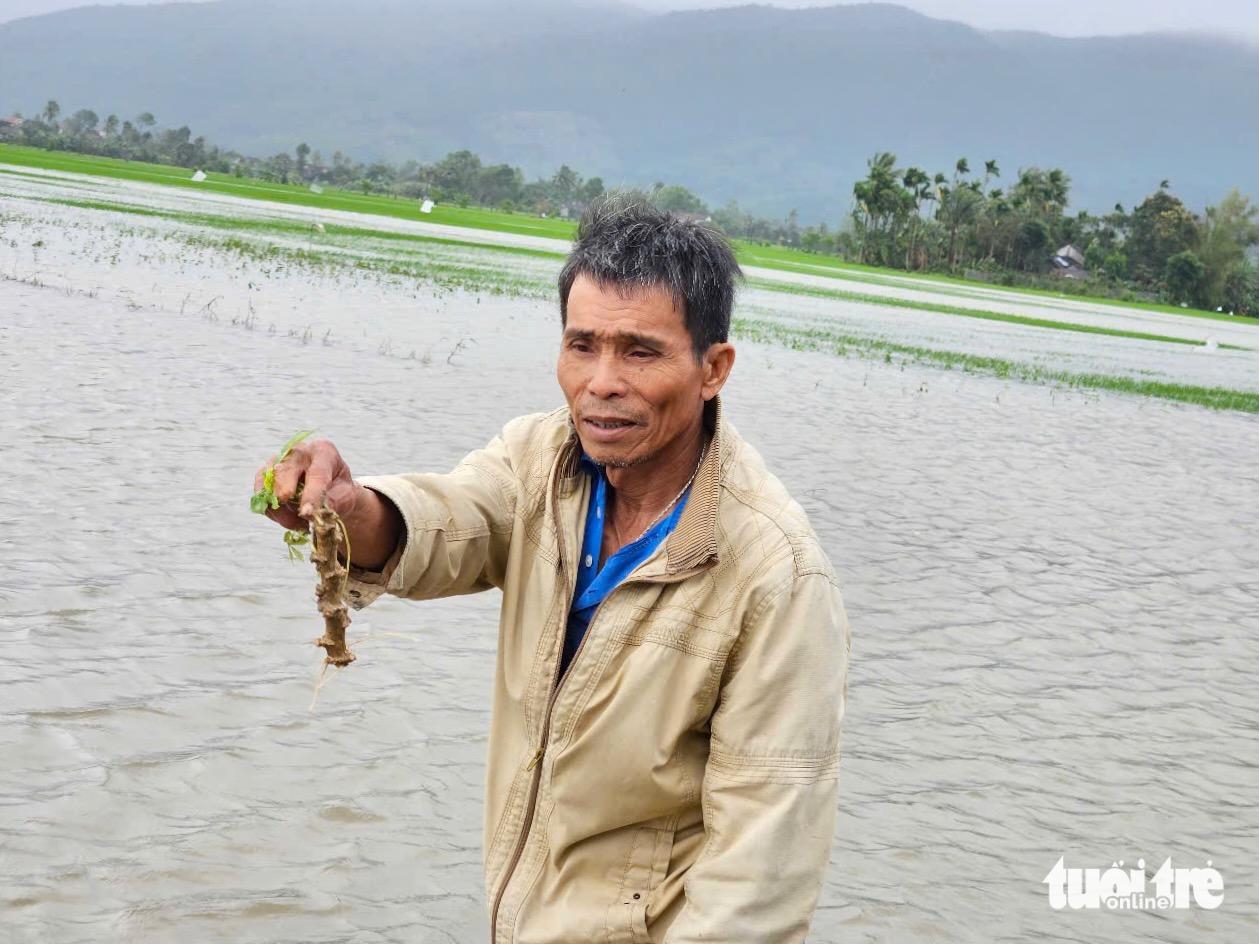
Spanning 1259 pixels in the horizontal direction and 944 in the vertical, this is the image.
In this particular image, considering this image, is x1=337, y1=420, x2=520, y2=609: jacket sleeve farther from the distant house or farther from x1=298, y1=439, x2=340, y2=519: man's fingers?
the distant house

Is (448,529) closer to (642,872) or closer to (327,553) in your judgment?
(327,553)

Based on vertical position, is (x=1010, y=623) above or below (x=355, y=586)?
below

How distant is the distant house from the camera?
333 ft

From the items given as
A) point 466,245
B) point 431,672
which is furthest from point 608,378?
point 466,245

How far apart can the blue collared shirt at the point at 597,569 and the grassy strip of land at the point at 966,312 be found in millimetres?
35772

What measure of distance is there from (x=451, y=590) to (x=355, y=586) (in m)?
0.24

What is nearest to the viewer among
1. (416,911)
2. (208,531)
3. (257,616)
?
(416,911)

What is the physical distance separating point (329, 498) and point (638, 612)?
54 centimetres

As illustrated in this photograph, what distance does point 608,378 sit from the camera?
2291 mm

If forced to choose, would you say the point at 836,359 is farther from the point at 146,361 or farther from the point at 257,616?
the point at 257,616

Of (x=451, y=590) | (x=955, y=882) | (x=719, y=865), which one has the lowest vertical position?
(x=955, y=882)

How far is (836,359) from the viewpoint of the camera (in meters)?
18.8

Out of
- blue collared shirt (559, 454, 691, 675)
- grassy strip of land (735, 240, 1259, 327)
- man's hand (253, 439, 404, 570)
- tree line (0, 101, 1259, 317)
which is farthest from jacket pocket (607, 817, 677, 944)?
tree line (0, 101, 1259, 317)

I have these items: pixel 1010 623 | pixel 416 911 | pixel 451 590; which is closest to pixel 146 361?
pixel 1010 623
